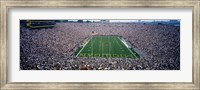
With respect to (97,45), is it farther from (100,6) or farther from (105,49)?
(100,6)

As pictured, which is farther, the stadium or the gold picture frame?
the stadium

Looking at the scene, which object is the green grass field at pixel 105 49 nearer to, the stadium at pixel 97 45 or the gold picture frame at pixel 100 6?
the stadium at pixel 97 45

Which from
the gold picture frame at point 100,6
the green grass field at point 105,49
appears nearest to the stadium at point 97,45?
the green grass field at point 105,49

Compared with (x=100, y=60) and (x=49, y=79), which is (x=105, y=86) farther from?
(x=49, y=79)

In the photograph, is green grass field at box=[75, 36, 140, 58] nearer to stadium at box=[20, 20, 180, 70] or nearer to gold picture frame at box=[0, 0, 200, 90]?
stadium at box=[20, 20, 180, 70]

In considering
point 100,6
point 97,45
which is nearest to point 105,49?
point 97,45

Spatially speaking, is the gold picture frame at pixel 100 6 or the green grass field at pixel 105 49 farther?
the green grass field at pixel 105 49

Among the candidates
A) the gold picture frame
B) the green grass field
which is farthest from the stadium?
the gold picture frame
